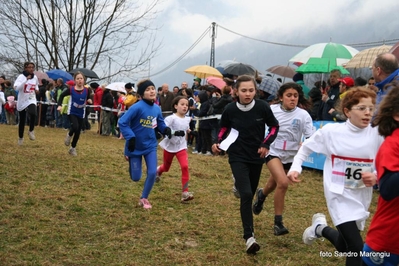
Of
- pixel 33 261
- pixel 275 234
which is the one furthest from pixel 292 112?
pixel 33 261

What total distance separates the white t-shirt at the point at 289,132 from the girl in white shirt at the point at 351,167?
6.82 ft

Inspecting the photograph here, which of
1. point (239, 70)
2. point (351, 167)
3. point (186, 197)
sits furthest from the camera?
point (239, 70)

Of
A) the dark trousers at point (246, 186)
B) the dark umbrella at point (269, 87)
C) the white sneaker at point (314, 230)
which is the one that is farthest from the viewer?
the dark umbrella at point (269, 87)

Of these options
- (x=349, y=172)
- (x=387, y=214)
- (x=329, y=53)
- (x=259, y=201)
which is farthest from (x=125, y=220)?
(x=329, y=53)

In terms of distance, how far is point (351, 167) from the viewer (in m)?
4.19

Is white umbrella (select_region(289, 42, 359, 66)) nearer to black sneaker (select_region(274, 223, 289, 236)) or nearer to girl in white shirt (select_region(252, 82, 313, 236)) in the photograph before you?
girl in white shirt (select_region(252, 82, 313, 236))

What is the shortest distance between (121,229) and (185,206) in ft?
5.26

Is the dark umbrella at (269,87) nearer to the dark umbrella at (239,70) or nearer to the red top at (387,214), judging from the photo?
the red top at (387,214)

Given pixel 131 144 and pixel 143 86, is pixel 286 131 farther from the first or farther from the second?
pixel 143 86

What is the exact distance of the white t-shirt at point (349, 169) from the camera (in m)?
4.14

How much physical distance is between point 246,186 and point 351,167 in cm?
160

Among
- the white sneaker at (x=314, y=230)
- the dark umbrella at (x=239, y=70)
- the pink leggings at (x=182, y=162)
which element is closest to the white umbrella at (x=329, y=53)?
the dark umbrella at (x=239, y=70)

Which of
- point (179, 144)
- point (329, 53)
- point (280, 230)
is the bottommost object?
point (280, 230)

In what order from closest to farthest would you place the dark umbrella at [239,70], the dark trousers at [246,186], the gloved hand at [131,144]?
the dark trousers at [246,186]
the gloved hand at [131,144]
the dark umbrella at [239,70]
